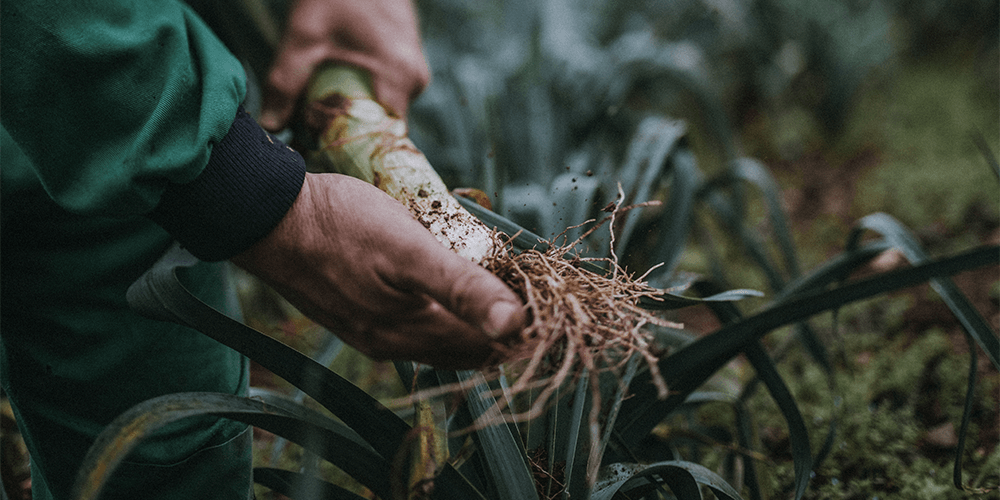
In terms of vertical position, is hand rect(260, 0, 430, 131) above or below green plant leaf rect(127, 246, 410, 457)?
above

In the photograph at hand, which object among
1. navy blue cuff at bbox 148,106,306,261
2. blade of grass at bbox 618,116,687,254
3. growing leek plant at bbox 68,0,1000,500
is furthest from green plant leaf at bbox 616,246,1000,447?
navy blue cuff at bbox 148,106,306,261

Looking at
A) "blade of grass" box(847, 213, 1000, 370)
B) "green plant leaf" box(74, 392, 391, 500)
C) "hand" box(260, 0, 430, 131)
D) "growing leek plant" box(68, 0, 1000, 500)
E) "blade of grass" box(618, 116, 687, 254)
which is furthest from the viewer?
"blade of grass" box(618, 116, 687, 254)

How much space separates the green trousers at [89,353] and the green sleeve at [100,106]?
5.4 inches

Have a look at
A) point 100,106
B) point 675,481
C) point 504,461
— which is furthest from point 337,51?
point 675,481

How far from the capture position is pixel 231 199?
19.8 inches

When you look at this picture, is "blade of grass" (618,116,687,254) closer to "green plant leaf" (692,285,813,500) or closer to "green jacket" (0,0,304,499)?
"green plant leaf" (692,285,813,500)

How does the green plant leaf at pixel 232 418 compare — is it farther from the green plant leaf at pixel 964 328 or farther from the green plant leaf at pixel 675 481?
the green plant leaf at pixel 964 328

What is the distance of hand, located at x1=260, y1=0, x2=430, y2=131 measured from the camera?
0.79m

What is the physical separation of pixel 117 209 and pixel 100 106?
89 millimetres

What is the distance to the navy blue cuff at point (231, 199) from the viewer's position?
19.8 inches

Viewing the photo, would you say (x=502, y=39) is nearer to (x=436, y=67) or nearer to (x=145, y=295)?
(x=436, y=67)

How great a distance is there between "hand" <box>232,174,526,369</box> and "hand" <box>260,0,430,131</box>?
30cm

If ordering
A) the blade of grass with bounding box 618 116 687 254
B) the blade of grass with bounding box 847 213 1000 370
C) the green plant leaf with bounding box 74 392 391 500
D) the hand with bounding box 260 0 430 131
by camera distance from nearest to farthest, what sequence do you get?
the green plant leaf with bounding box 74 392 391 500 < the blade of grass with bounding box 847 213 1000 370 < the hand with bounding box 260 0 430 131 < the blade of grass with bounding box 618 116 687 254

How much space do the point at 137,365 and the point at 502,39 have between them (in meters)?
2.01
